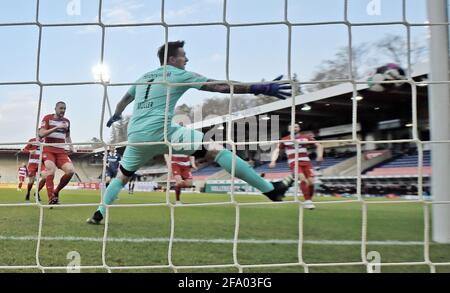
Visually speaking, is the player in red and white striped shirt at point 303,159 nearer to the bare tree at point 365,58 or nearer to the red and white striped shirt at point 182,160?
the bare tree at point 365,58

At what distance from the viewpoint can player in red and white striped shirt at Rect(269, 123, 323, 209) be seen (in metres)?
1.06

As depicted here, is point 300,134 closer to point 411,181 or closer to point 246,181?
point 246,181

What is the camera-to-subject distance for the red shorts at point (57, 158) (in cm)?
101

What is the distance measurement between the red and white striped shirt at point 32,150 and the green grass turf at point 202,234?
0.13 m

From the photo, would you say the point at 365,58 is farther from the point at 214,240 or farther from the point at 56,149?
the point at 56,149

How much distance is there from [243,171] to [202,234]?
0.72 feet

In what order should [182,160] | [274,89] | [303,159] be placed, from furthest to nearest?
1. [303,159]
2. [182,160]
3. [274,89]

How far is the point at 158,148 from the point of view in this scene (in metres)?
1.00

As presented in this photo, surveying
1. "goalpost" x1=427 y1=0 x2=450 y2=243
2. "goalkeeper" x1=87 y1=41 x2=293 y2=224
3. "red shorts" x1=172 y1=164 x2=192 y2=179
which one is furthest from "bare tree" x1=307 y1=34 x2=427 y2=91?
"red shorts" x1=172 y1=164 x2=192 y2=179

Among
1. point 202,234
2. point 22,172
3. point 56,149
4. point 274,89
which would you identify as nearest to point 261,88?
point 274,89

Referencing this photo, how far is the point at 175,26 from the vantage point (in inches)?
36.1

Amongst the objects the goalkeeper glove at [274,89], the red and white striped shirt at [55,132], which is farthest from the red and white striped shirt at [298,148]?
the red and white striped shirt at [55,132]
